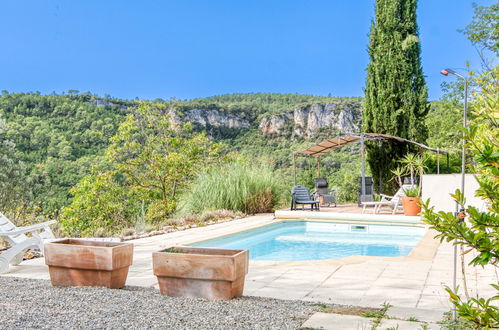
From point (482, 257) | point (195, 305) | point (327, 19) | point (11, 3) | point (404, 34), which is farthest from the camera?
point (327, 19)

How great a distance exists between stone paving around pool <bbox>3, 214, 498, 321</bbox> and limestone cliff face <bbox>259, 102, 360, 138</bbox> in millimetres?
27876

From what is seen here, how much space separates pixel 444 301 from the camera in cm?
312

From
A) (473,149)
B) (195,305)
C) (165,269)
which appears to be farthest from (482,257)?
(165,269)

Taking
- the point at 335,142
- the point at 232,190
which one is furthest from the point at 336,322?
the point at 335,142

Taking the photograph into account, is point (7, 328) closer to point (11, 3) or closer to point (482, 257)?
point (482, 257)

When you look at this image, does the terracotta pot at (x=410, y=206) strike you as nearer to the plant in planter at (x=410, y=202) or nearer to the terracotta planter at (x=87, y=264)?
the plant in planter at (x=410, y=202)

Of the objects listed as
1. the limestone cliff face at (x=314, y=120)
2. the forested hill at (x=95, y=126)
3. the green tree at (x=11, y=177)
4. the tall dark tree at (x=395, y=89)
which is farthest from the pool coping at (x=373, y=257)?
the limestone cliff face at (x=314, y=120)

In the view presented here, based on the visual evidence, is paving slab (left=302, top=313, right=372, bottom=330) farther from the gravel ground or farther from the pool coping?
the pool coping

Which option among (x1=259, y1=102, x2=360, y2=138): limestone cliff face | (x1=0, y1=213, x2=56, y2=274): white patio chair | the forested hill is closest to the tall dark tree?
the forested hill

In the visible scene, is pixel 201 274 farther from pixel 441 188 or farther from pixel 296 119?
pixel 296 119

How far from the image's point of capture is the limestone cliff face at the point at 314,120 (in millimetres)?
33781

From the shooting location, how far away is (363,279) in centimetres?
385

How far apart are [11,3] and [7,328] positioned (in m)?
43.9

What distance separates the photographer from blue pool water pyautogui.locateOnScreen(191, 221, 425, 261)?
662cm
